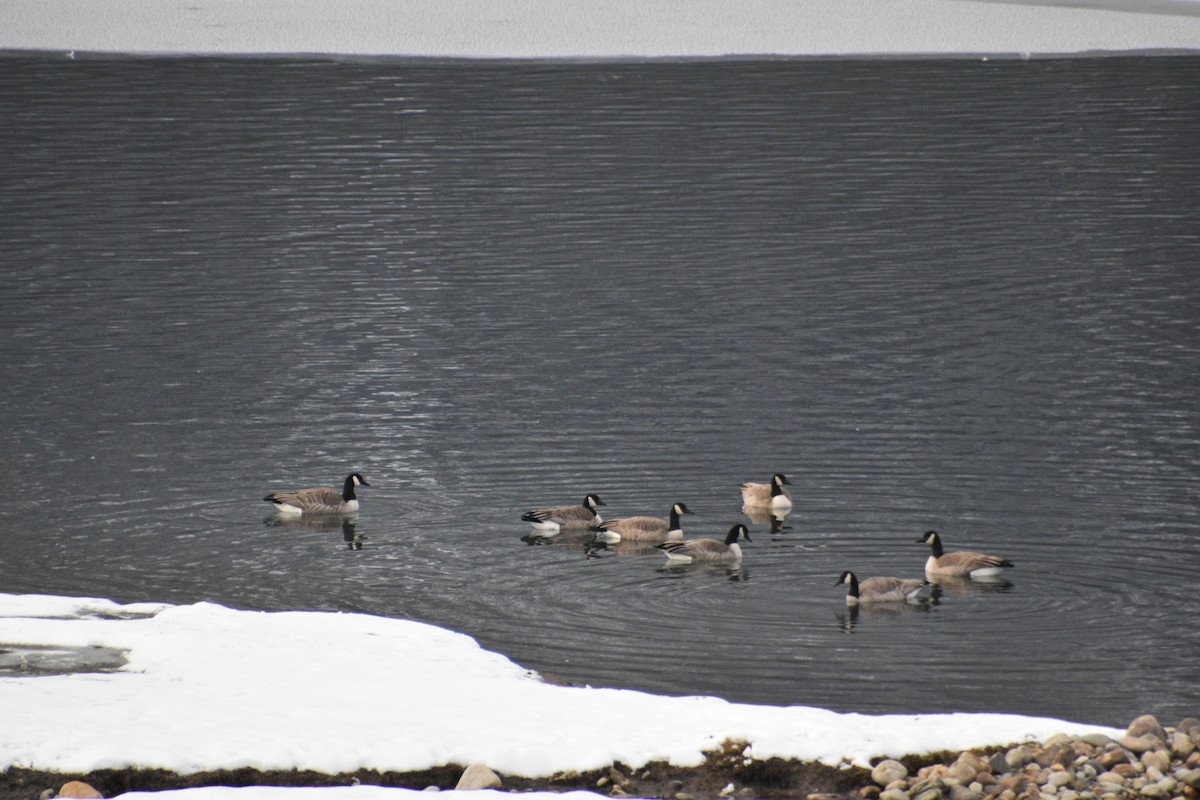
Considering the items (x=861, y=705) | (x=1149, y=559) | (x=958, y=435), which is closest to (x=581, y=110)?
(x=958, y=435)

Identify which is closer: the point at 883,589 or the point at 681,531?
the point at 883,589

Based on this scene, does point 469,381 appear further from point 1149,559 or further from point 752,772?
point 752,772

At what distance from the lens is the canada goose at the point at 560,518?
54.4ft

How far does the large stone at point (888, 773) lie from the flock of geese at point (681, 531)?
3.99 meters

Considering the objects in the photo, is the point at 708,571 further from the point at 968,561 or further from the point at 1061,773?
A: the point at 1061,773

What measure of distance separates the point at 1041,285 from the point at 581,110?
58.1 ft

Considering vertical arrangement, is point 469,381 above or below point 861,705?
above

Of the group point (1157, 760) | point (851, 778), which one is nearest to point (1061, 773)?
point (1157, 760)

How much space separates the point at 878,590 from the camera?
14648mm

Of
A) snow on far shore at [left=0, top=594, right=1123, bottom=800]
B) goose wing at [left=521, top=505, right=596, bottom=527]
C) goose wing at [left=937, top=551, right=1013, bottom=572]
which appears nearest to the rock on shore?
snow on far shore at [left=0, top=594, right=1123, bottom=800]

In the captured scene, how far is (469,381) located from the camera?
2225 centimetres

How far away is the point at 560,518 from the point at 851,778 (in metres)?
6.32

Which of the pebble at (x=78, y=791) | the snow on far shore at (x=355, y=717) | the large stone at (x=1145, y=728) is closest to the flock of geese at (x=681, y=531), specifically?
the snow on far shore at (x=355, y=717)

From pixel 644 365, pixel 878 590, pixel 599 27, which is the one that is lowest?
pixel 878 590
